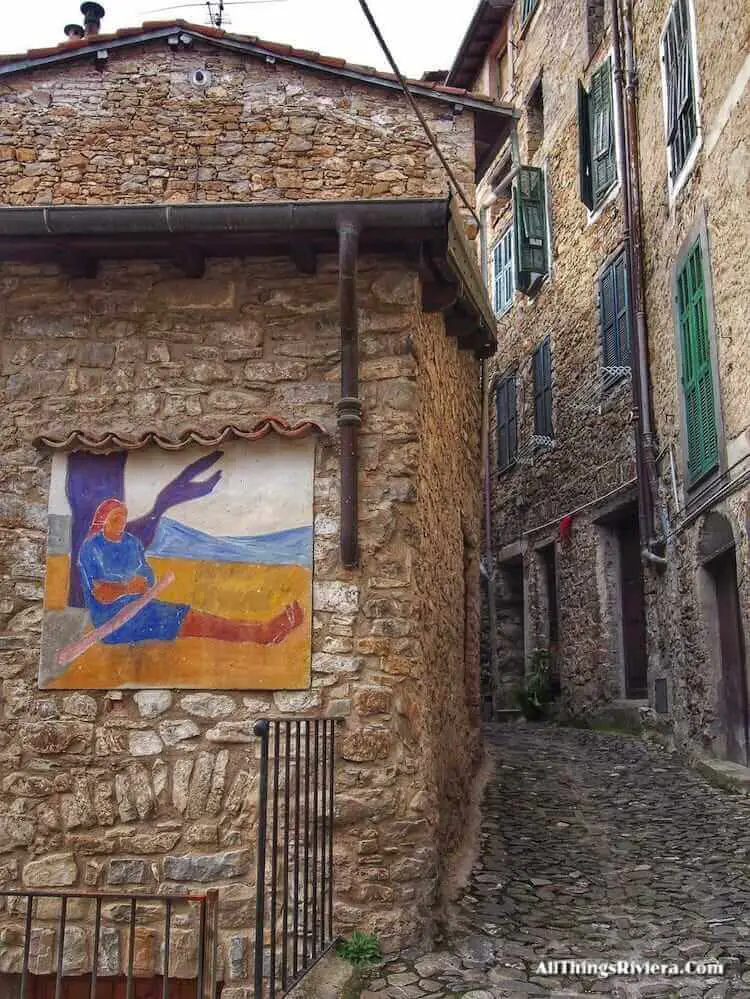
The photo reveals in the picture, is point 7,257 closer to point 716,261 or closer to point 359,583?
point 359,583

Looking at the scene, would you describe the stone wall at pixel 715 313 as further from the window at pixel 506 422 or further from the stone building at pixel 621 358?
the window at pixel 506 422

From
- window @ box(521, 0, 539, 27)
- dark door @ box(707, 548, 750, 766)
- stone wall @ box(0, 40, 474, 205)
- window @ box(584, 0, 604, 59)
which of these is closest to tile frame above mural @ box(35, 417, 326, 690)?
stone wall @ box(0, 40, 474, 205)

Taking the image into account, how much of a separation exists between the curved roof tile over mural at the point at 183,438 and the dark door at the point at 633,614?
7012mm

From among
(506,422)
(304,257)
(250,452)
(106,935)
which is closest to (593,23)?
(506,422)

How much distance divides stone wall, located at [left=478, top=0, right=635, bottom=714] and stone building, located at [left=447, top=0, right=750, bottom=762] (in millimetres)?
35

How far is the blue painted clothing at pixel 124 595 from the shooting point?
4805mm

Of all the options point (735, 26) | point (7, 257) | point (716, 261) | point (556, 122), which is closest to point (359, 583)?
point (7, 257)

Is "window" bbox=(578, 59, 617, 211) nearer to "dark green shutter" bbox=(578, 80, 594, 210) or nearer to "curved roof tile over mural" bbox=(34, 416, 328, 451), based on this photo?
"dark green shutter" bbox=(578, 80, 594, 210)

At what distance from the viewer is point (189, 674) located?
4.75 m

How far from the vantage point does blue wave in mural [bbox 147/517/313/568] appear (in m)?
4.83

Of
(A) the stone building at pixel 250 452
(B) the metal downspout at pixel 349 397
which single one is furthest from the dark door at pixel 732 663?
(B) the metal downspout at pixel 349 397

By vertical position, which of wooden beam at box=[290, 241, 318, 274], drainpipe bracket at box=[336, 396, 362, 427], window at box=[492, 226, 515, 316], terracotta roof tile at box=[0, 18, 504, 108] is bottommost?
drainpipe bracket at box=[336, 396, 362, 427]

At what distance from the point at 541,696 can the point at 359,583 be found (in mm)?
8405

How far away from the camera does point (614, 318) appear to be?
11.3 m
